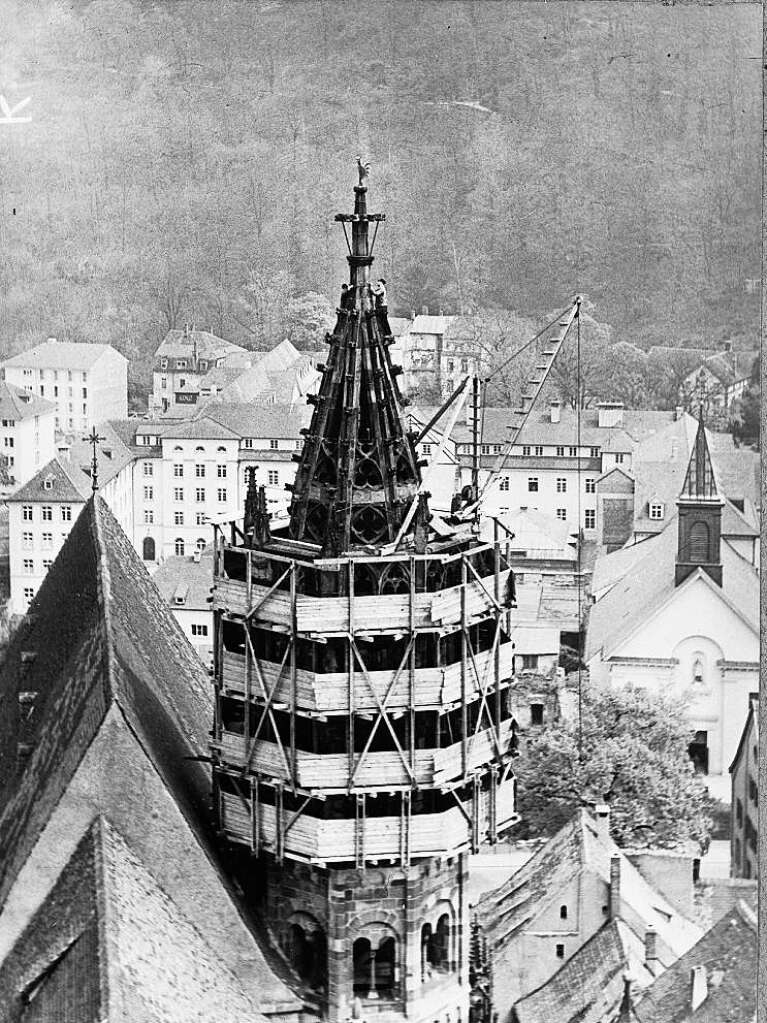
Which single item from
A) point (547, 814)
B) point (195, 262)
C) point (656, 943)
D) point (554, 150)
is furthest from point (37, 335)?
point (656, 943)

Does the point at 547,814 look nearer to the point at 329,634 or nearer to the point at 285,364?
the point at 285,364

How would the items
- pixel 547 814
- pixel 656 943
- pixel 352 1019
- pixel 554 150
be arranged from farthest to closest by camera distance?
pixel 547 814
pixel 554 150
pixel 656 943
pixel 352 1019

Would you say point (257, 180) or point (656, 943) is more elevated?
point (257, 180)

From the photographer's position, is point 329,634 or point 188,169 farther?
point 188,169

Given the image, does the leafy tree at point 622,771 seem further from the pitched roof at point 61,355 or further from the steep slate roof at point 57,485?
the pitched roof at point 61,355

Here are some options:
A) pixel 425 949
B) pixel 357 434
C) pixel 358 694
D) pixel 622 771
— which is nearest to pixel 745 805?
pixel 622 771

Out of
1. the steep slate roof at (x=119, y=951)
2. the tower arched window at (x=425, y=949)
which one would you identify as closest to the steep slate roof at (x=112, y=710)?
the steep slate roof at (x=119, y=951)

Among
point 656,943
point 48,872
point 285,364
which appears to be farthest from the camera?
point 285,364
